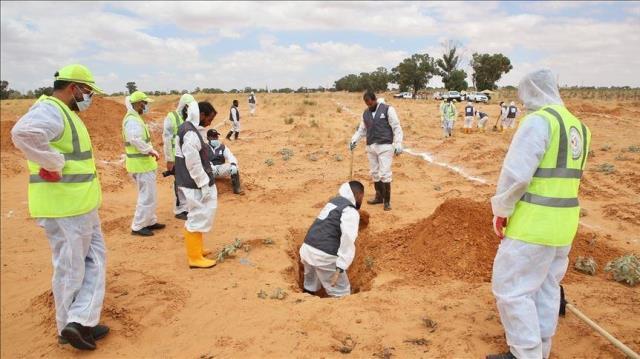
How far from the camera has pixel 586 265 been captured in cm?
481

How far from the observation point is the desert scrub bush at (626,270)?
448 centimetres

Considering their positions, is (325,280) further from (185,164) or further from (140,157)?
(140,157)

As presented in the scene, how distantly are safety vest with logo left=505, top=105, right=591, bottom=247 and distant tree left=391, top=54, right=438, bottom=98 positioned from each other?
158 ft

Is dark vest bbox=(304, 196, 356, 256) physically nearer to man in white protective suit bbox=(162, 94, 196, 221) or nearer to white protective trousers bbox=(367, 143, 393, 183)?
white protective trousers bbox=(367, 143, 393, 183)

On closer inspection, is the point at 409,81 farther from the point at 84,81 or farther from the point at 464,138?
the point at 84,81

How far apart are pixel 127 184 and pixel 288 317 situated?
7.86 m

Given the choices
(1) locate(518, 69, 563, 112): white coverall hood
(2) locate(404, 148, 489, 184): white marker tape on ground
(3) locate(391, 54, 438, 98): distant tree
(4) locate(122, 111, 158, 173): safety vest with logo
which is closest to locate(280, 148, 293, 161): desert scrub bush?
(2) locate(404, 148, 489, 184): white marker tape on ground

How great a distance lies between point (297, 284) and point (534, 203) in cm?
285

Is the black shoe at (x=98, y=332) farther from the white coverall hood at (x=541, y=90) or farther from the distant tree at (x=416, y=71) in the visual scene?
the distant tree at (x=416, y=71)

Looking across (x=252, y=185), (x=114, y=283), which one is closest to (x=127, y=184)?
(x=252, y=185)

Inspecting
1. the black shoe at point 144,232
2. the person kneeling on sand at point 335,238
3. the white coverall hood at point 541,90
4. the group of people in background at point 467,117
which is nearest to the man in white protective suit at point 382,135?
the person kneeling on sand at point 335,238

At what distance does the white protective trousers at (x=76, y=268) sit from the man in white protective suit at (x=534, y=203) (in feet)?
10.0

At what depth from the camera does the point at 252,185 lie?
9312mm

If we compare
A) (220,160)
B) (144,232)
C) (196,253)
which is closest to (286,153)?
(220,160)
